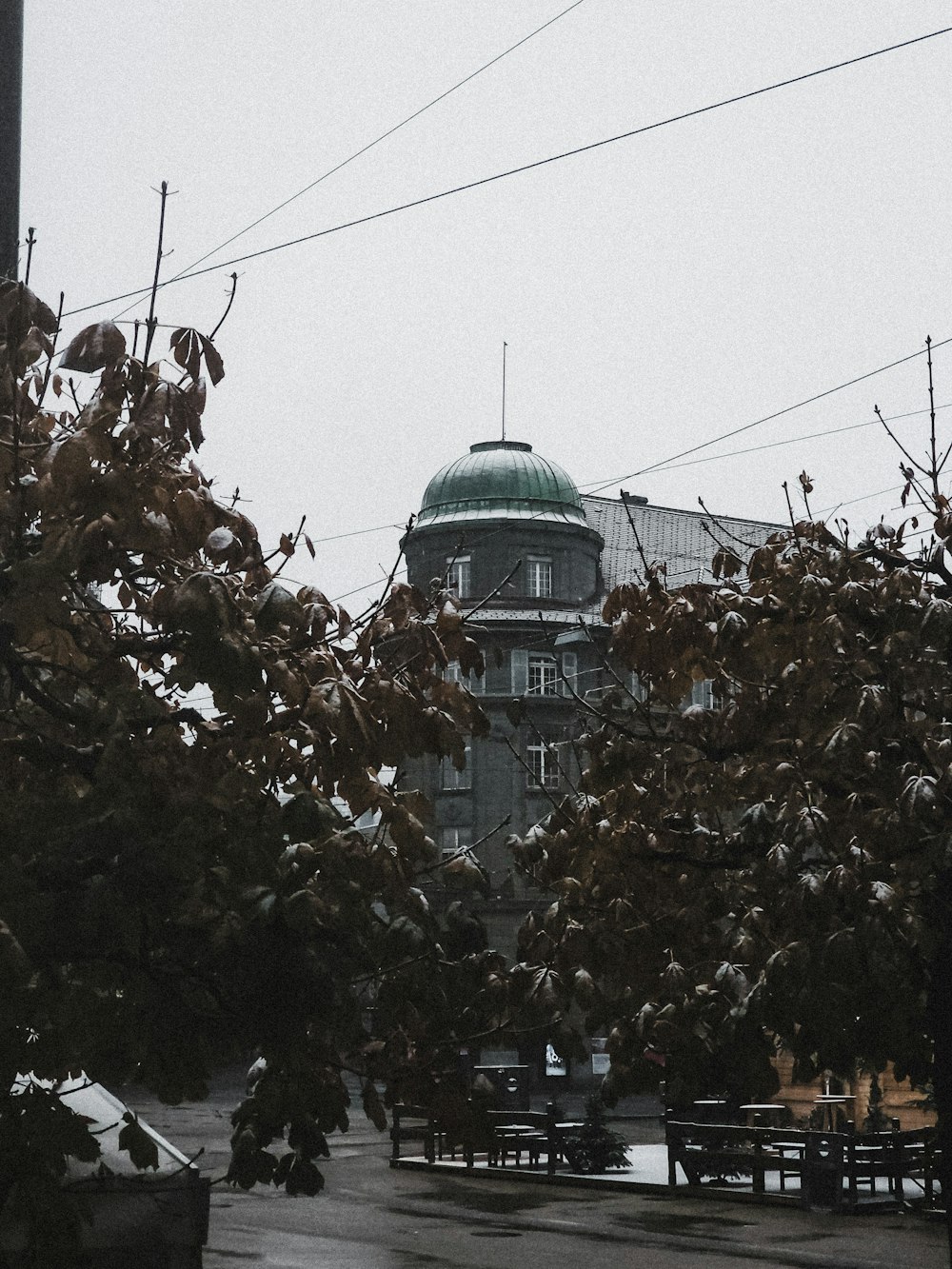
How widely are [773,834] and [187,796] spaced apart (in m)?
5.41

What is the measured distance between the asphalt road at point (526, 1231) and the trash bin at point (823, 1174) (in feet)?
0.88

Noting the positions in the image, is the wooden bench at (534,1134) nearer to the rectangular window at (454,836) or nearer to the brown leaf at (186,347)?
the brown leaf at (186,347)

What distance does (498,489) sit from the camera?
193ft

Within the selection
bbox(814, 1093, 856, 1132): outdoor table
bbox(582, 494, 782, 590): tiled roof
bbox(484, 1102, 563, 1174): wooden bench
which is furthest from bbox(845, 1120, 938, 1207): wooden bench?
bbox(582, 494, 782, 590): tiled roof

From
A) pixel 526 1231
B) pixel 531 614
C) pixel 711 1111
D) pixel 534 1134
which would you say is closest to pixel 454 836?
pixel 531 614

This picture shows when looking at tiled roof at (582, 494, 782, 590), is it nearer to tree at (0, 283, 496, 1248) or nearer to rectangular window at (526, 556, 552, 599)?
rectangular window at (526, 556, 552, 599)

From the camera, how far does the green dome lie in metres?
58.2

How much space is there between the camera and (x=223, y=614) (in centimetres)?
510

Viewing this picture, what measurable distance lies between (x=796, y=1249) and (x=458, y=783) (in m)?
37.3

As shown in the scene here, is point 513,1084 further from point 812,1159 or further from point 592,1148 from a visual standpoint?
point 812,1159

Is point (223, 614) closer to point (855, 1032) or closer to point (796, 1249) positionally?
point (855, 1032)

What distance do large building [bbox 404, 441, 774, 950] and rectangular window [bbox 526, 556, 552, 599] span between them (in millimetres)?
34

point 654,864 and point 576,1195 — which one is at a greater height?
point 654,864

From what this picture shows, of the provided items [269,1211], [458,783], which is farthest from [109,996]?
[458,783]
